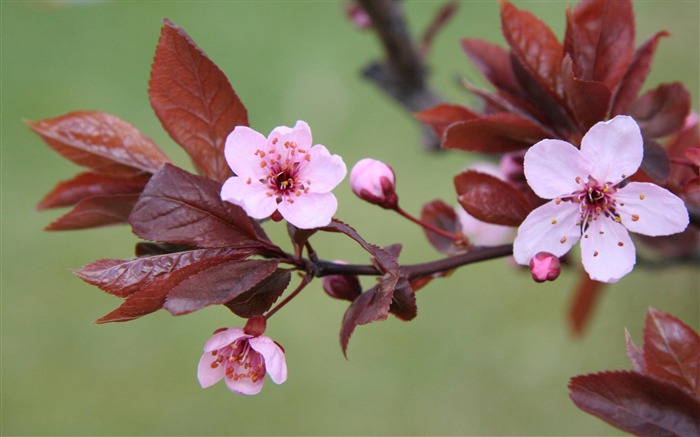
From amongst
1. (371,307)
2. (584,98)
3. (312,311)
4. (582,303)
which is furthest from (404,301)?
(312,311)

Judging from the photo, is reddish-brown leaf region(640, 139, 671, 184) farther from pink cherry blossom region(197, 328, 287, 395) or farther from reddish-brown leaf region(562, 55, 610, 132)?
pink cherry blossom region(197, 328, 287, 395)

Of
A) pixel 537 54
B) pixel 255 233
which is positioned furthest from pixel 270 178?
pixel 537 54

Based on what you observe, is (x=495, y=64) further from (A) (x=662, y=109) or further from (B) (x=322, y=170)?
(B) (x=322, y=170)

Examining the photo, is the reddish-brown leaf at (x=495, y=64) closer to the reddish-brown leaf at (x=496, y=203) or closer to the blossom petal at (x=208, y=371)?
the reddish-brown leaf at (x=496, y=203)

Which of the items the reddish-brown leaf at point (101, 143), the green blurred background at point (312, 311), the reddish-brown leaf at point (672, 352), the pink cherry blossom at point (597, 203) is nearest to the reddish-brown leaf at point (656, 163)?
the pink cherry blossom at point (597, 203)

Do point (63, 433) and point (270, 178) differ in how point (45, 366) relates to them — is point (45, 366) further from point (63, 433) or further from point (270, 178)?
point (270, 178)

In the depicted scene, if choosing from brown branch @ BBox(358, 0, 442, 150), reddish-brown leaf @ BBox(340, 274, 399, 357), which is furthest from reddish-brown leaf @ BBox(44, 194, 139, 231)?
brown branch @ BBox(358, 0, 442, 150)
